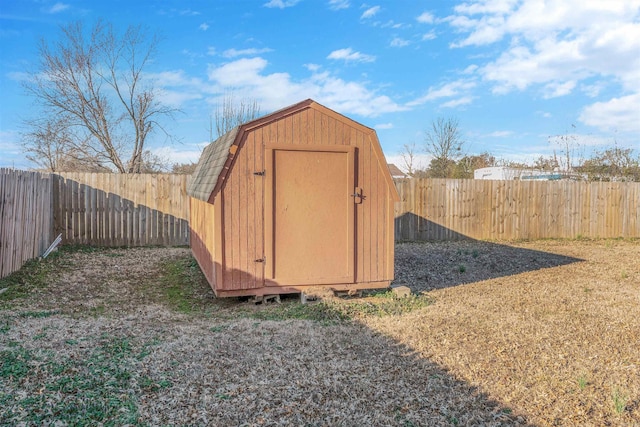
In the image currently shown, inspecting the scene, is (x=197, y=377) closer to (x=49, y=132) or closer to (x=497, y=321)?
(x=497, y=321)

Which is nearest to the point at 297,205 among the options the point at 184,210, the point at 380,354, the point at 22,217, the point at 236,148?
the point at 236,148

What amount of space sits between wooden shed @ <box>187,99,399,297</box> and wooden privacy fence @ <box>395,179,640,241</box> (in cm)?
707

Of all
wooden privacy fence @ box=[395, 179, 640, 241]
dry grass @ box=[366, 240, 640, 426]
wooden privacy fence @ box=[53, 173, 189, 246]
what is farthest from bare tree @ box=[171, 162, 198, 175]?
dry grass @ box=[366, 240, 640, 426]

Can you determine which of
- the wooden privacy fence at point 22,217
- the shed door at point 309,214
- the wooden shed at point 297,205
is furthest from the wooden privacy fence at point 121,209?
Answer: the shed door at point 309,214

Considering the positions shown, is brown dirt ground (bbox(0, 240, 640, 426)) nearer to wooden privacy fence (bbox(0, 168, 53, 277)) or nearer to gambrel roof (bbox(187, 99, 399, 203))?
wooden privacy fence (bbox(0, 168, 53, 277))

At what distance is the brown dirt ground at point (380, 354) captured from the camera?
3535mm

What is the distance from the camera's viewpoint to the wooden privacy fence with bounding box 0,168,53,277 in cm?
781

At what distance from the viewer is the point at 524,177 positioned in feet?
73.9

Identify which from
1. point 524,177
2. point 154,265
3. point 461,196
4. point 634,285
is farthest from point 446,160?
point 154,265

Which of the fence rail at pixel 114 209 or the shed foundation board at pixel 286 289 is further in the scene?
the fence rail at pixel 114 209

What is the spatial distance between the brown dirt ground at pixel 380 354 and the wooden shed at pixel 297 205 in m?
0.78

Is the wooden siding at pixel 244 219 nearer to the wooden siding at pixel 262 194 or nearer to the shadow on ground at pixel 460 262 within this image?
the wooden siding at pixel 262 194

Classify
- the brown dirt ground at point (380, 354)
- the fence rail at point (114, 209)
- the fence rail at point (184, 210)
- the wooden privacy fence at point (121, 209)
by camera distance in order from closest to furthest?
1. the brown dirt ground at point (380, 354)
2. the fence rail at point (184, 210)
3. the fence rail at point (114, 209)
4. the wooden privacy fence at point (121, 209)

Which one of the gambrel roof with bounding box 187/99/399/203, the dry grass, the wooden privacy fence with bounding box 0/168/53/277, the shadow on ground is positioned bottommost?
the dry grass
